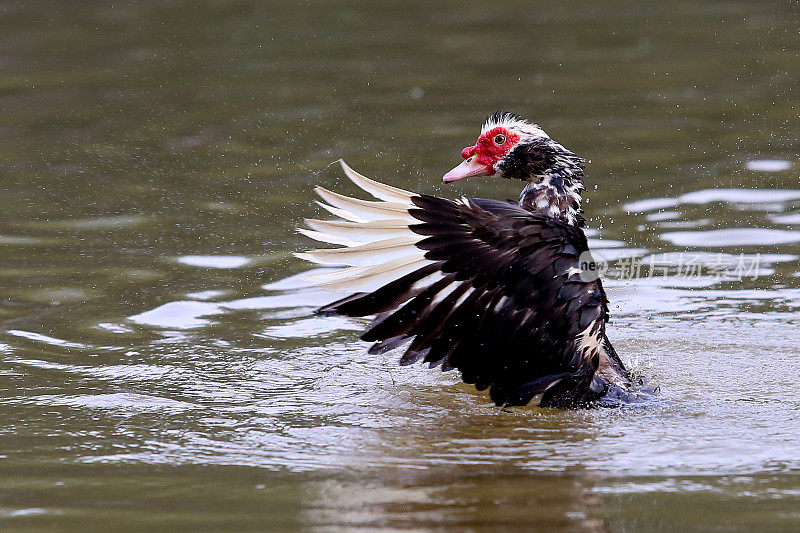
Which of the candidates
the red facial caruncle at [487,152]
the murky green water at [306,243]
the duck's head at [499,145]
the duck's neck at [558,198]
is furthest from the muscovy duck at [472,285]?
the red facial caruncle at [487,152]

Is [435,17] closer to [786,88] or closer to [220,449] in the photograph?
[786,88]

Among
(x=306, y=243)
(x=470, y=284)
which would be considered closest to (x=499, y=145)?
(x=470, y=284)

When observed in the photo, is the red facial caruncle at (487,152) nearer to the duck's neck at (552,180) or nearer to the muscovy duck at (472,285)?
the duck's neck at (552,180)

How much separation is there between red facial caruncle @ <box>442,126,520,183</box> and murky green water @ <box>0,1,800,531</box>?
1.12 metres

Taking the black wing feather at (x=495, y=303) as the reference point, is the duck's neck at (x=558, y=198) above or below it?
above

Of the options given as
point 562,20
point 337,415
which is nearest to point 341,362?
point 337,415

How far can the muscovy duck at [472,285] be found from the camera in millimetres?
5438

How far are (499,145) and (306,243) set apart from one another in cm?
264

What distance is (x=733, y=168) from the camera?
9625 millimetres

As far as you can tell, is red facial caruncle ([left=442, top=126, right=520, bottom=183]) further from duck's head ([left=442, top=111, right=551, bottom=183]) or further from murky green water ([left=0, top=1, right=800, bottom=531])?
murky green water ([left=0, top=1, right=800, bottom=531])

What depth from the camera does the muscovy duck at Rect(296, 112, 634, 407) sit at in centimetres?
544

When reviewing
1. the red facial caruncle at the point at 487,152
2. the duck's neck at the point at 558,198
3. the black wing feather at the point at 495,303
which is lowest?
the black wing feather at the point at 495,303

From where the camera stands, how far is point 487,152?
6270 mm

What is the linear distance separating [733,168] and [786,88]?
2.35m
